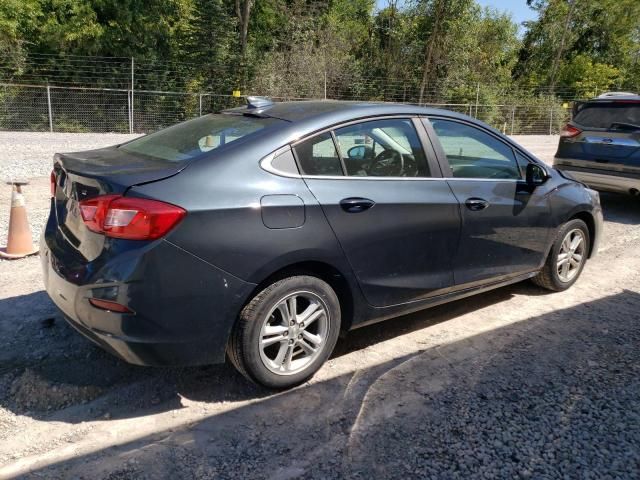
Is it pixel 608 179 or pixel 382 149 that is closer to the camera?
pixel 382 149

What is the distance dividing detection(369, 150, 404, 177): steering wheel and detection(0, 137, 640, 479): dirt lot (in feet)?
4.03

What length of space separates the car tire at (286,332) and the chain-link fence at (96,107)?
64.7ft

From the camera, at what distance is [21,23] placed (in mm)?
22125

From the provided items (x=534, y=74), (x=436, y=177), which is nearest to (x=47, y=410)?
(x=436, y=177)

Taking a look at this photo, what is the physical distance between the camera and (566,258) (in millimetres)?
4902

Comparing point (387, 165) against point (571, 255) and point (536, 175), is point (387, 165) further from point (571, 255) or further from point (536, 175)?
point (571, 255)

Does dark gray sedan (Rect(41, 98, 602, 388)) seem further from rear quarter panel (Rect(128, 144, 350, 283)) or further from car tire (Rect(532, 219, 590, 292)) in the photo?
car tire (Rect(532, 219, 590, 292))

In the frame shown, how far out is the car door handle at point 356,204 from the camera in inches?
126

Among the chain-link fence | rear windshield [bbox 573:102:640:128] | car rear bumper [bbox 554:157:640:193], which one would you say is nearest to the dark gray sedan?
car rear bumper [bbox 554:157:640:193]

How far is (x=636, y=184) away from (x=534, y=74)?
40.7 metres

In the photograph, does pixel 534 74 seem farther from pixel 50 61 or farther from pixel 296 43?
pixel 50 61

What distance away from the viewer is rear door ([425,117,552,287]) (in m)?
3.88

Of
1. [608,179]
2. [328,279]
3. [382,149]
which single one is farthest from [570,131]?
[328,279]

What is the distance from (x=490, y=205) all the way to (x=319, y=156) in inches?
58.4
